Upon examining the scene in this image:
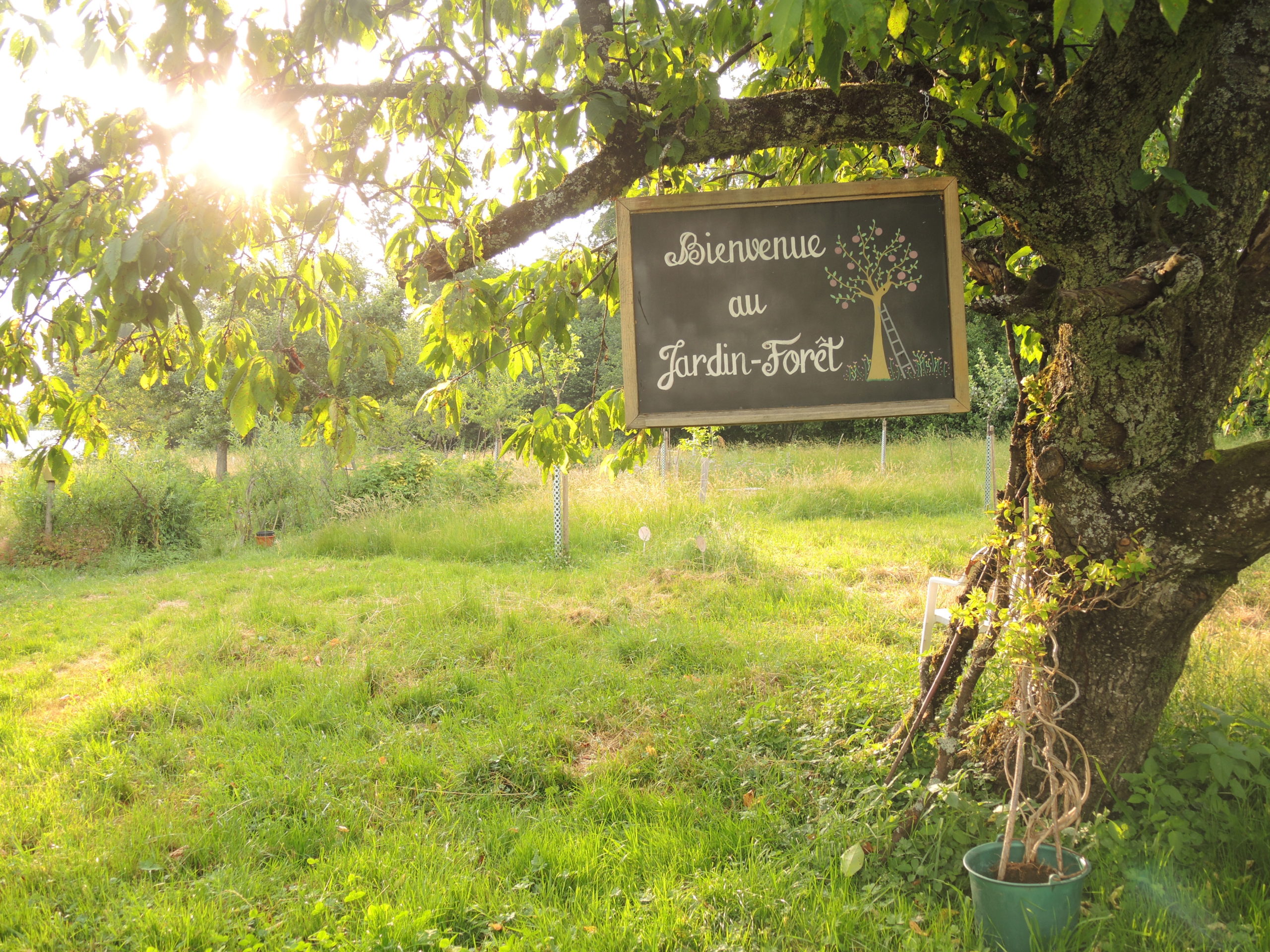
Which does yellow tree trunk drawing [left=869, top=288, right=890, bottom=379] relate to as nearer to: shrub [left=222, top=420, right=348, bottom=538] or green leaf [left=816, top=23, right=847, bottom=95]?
green leaf [left=816, top=23, right=847, bottom=95]

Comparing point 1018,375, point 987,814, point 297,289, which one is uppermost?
point 297,289

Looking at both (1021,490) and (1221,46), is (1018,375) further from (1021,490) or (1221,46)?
(1221,46)

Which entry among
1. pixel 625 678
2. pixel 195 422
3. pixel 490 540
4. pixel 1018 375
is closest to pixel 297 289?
pixel 1018 375

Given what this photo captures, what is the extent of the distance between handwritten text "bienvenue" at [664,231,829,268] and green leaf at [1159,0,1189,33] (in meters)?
1.00

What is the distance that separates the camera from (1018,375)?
300cm

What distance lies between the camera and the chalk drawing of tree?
238 cm

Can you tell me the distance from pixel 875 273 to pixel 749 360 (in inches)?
17.9

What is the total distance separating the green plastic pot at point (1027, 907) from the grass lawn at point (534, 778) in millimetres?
112

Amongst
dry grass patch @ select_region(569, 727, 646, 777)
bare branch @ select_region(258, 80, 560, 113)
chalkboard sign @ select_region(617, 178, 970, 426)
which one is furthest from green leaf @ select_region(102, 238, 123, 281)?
dry grass patch @ select_region(569, 727, 646, 777)

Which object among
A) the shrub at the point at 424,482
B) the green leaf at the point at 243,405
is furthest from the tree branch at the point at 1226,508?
the shrub at the point at 424,482

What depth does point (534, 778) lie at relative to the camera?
141 inches

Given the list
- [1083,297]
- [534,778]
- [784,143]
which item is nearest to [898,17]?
[784,143]

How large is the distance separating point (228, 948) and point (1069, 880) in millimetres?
2488

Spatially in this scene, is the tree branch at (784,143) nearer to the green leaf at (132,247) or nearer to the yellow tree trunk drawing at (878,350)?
the yellow tree trunk drawing at (878,350)
